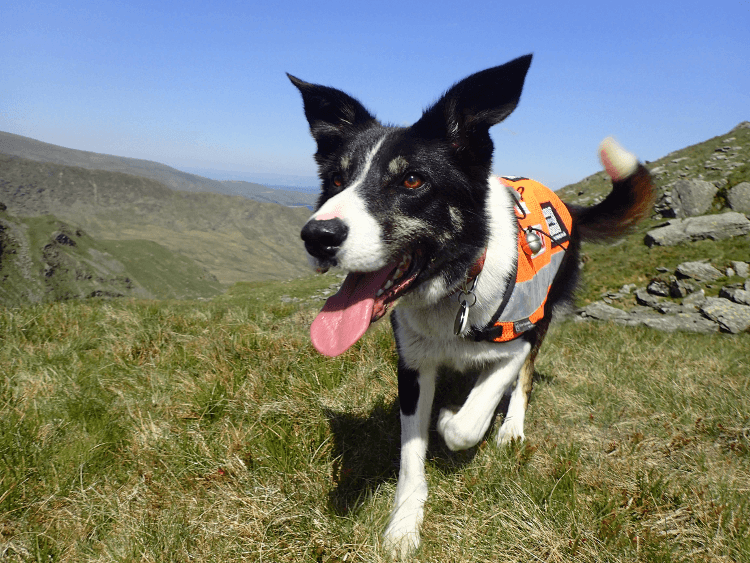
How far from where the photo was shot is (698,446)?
3.12 m

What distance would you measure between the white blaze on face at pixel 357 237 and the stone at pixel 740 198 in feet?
65.7

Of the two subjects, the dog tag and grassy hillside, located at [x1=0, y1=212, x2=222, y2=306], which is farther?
grassy hillside, located at [x1=0, y1=212, x2=222, y2=306]

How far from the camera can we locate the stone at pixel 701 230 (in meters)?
14.0

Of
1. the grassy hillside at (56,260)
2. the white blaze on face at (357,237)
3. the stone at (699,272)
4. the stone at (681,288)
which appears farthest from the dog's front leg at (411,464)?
the grassy hillside at (56,260)

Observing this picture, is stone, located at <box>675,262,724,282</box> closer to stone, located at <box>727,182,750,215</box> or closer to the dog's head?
stone, located at <box>727,182,750,215</box>

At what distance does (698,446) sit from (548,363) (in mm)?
1935

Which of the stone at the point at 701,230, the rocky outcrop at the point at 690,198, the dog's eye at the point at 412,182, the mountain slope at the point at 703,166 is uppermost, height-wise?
the mountain slope at the point at 703,166

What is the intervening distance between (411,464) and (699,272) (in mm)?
10898

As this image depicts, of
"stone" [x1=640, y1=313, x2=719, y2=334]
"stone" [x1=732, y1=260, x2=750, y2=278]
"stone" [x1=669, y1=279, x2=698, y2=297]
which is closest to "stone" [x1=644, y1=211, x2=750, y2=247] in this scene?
"stone" [x1=732, y1=260, x2=750, y2=278]

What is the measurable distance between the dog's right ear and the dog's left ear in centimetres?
63

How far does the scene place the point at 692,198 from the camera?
59.3ft

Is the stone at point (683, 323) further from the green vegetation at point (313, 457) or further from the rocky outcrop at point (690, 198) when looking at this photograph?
the rocky outcrop at point (690, 198)

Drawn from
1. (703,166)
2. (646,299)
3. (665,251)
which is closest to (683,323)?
(646,299)

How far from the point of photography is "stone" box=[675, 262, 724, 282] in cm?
1040
